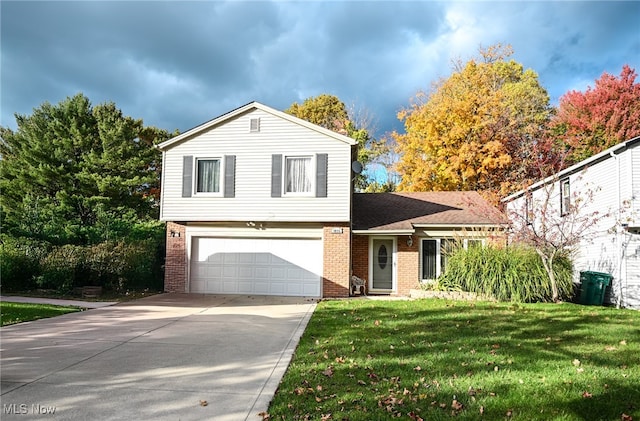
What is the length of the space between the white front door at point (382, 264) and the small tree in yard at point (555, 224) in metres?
4.03

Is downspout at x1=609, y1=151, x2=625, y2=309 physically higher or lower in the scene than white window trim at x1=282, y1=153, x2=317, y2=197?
lower

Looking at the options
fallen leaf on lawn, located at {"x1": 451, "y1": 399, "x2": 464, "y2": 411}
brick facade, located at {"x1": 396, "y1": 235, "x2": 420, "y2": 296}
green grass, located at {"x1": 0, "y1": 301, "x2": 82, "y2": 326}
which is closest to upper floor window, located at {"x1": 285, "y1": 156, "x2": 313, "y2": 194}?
brick facade, located at {"x1": 396, "y1": 235, "x2": 420, "y2": 296}

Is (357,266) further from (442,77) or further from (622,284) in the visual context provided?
(442,77)

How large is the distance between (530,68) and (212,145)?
72.4 feet

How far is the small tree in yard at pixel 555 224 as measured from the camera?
11.8 metres

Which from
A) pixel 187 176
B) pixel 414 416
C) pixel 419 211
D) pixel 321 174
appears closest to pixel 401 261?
pixel 419 211

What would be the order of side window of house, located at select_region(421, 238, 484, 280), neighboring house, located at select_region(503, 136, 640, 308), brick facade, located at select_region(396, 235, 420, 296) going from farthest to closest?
side window of house, located at select_region(421, 238, 484, 280) < brick facade, located at select_region(396, 235, 420, 296) < neighboring house, located at select_region(503, 136, 640, 308)

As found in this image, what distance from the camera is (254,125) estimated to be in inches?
550

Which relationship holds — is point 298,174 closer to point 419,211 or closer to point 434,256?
point 419,211

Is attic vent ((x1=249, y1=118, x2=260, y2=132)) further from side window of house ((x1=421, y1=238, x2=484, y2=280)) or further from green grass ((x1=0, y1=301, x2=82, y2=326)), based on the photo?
green grass ((x1=0, y1=301, x2=82, y2=326))

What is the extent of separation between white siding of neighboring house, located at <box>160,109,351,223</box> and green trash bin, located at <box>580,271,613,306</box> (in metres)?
7.64

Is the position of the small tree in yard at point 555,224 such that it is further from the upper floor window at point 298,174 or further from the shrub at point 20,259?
the shrub at point 20,259

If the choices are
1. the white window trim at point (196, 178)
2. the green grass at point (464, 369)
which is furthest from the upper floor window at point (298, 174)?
the green grass at point (464, 369)

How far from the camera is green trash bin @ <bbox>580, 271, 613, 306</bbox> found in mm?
12188
